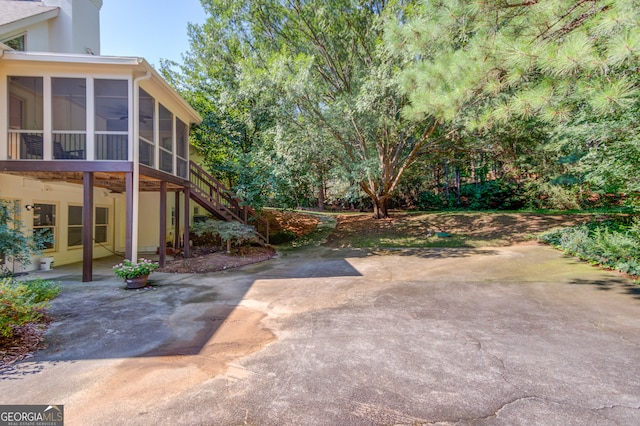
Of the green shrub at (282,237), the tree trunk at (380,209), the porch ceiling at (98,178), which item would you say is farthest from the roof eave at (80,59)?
the tree trunk at (380,209)

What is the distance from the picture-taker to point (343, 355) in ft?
11.0

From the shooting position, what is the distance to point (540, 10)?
462cm

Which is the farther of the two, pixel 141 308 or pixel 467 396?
pixel 141 308

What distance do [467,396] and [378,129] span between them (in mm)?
10666

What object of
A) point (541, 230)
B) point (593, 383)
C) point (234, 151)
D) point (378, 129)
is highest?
point (378, 129)

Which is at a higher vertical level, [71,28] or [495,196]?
[71,28]

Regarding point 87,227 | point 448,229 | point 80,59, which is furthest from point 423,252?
point 80,59

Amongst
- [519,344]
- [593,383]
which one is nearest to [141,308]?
[519,344]

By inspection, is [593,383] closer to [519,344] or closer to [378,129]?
Answer: [519,344]

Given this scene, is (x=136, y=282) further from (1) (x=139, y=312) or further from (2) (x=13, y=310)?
(2) (x=13, y=310)

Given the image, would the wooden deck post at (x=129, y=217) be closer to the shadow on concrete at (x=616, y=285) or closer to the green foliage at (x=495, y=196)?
the shadow on concrete at (x=616, y=285)

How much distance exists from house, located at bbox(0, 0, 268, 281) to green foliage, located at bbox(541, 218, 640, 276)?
11.0m

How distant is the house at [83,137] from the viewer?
6.81 metres

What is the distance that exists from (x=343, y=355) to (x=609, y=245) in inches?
328
